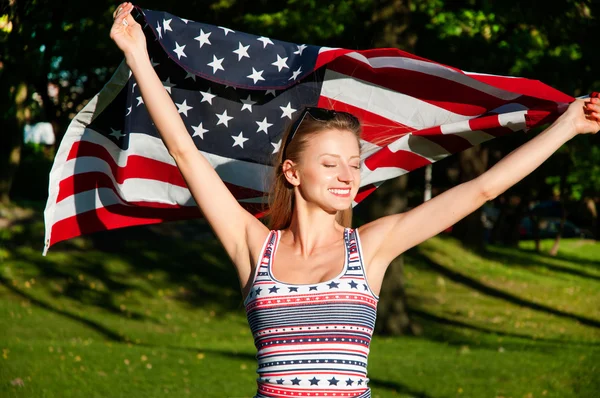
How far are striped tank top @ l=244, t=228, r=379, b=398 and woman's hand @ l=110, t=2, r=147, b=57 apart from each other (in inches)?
48.3

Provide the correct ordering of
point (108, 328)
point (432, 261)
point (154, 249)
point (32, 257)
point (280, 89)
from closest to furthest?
point (280, 89)
point (108, 328)
point (32, 257)
point (154, 249)
point (432, 261)

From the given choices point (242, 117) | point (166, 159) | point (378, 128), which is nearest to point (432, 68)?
point (378, 128)

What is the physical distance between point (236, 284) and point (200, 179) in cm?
1362

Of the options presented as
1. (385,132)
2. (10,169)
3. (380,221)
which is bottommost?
(380,221)

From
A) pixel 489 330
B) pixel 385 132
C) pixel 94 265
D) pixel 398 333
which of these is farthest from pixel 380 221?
pixel 94 265

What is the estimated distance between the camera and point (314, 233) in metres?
3.80

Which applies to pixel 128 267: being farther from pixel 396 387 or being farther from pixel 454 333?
pixel 396 387

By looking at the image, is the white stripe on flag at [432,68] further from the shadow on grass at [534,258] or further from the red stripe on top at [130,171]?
the shadow on grass at [534,258]

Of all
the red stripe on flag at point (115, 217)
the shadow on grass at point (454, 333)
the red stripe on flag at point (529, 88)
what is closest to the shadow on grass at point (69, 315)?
the shadow on grass at point (454, 333)

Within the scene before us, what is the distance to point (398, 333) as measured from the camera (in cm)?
1394

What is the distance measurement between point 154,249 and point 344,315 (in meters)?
15.4

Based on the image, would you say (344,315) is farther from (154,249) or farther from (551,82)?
(154,249)

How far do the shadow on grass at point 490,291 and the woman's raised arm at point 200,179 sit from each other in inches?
550

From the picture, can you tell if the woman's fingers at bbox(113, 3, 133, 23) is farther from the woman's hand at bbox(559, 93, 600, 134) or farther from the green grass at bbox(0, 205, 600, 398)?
the green grass at bbox(0, 205, 600, 398)
